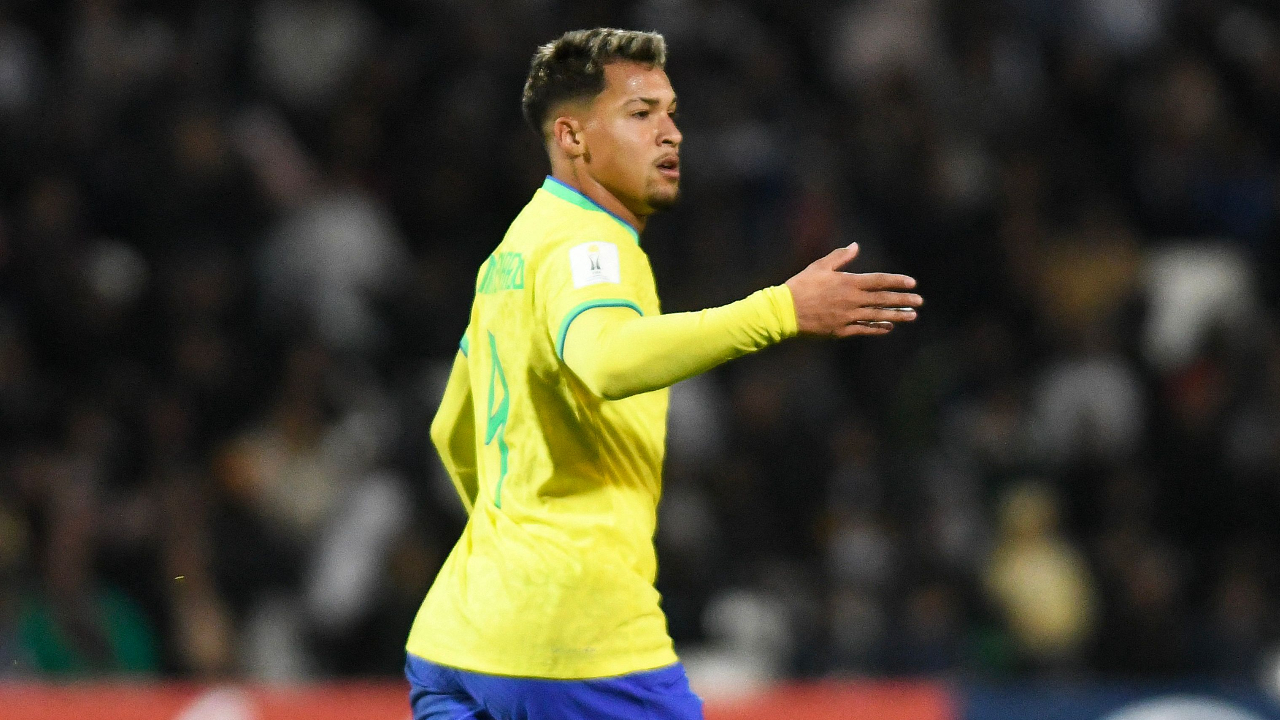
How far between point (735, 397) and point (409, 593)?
5.97 feet

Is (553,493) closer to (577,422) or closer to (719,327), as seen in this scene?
(577,422)

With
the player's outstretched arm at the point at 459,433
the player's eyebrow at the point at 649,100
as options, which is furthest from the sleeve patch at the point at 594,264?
the player's outstretched arm at the point at 459,433

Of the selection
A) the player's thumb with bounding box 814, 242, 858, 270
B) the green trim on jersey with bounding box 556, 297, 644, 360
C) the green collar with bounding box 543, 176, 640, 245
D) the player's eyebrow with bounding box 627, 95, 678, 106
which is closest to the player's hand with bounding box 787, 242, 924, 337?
the player's thumb with bounding box 814, 242, 858, 270

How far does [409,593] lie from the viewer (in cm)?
733

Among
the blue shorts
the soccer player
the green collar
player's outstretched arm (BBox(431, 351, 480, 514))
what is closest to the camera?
the soccer player

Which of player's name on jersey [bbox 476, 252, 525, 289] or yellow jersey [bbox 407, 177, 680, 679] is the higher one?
player's name on jersey [bbox 476, 252, 525, 289]

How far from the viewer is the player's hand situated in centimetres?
300

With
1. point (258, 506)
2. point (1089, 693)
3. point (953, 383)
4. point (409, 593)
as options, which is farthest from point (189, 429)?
point (1089, 693)

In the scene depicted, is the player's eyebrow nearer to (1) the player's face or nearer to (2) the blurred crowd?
(1) the player's face

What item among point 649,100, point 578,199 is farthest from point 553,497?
point 649,100

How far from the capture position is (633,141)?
342 centimetres

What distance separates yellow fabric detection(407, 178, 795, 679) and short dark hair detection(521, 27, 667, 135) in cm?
20

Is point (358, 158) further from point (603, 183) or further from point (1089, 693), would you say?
point (603, 183)

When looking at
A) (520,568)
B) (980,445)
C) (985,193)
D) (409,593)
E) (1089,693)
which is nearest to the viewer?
(520,568)
